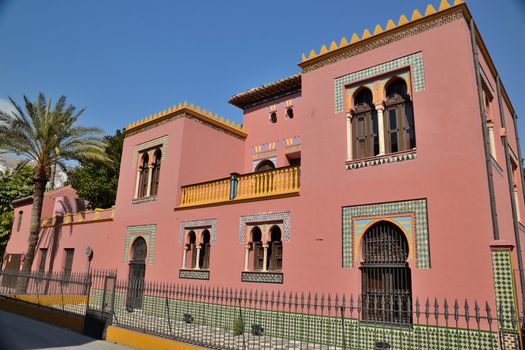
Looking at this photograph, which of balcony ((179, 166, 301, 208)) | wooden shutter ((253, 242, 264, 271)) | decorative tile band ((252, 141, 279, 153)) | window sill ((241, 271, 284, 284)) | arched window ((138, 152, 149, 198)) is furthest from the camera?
decorative tile band ((252, 141, 279, 153))

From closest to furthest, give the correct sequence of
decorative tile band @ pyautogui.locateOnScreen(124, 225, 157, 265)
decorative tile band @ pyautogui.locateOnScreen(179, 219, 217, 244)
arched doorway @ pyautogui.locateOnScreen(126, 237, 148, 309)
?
decorative tile band @ pyautogui.locateOnScreen(179, 219, 217, 244), decorative tile band @ pyautogui.locateOnScreen(124, 225, 157, 265), arched doorway @ pyautogui.locateOnScreen(126, 237, 148, 309)

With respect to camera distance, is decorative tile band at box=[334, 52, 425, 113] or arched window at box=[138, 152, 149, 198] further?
arched window at box=[138, 152, 149, 198]

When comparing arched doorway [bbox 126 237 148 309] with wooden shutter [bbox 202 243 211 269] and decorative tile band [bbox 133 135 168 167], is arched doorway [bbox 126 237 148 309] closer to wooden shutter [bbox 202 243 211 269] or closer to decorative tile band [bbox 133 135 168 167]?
wooden shutter [bbox 202 243 211 269]

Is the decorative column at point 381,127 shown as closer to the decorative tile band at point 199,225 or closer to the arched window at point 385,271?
the arched window at point 385,271

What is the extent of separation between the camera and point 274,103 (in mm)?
16219

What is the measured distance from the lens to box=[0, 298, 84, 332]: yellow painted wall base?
10.9 m

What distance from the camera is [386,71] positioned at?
9539 mm

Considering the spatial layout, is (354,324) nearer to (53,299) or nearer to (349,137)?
(349,137)

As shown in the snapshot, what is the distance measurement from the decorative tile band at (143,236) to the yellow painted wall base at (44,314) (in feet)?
10.4

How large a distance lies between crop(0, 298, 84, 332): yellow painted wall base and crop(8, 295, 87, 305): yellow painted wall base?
A: 156mm

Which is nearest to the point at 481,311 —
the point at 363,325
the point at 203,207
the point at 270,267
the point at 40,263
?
the point at 363,325

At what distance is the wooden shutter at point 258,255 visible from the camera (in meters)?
11.2

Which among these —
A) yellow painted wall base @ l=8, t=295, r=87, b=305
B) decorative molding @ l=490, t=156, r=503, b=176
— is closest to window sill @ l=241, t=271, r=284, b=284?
yellow painted wall base @ l=8, t=295, r=87, b=305

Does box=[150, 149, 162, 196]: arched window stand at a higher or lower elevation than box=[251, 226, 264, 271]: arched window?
higher
